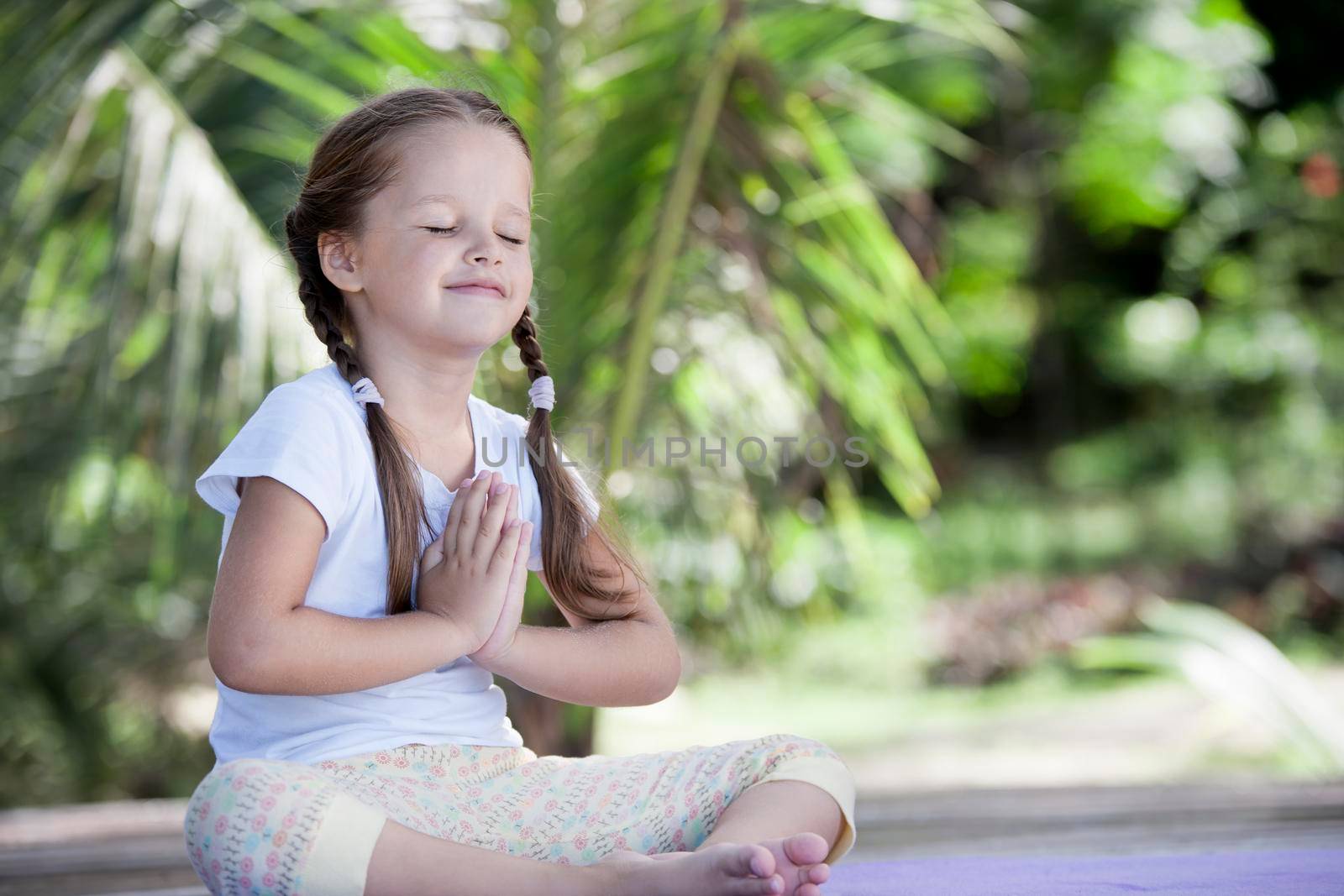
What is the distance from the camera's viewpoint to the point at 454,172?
1.42m

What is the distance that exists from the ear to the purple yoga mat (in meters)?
0.82

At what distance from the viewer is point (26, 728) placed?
3818 millimetres

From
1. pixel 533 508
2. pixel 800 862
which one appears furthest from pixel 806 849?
pixel 533 508

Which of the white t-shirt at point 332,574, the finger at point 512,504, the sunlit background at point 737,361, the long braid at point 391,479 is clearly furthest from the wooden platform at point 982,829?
the finger at point 512,504

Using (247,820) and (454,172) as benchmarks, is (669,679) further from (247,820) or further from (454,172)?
(454,172)

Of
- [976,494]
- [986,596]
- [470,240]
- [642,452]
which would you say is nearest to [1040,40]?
[976,494]

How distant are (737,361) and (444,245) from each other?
1250mm

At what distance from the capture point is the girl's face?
1.41 metres

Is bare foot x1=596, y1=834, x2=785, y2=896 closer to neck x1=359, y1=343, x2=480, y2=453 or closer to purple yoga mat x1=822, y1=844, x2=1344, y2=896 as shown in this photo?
purple yoga mat x1=822, y1=844, x2=1344, y2=896

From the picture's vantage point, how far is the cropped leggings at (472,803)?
117 centimetres

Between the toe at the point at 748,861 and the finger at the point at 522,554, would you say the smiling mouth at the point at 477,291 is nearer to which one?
the finger at the point at 522,554

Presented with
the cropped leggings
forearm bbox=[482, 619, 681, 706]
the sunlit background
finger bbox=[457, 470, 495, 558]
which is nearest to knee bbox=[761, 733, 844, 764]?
the cropped leggings

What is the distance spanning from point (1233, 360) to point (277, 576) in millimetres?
8048

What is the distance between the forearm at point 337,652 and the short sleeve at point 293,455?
11cm
